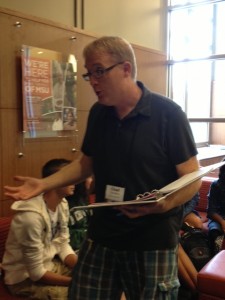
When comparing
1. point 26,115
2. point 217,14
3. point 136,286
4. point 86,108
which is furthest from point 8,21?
point 217,14

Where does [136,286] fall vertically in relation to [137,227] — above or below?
below

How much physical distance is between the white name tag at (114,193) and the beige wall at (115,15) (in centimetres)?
256

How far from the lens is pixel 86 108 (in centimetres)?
352

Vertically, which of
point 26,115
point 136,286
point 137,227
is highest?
point 26,115

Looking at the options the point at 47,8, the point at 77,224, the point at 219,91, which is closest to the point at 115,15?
the point at 47,8

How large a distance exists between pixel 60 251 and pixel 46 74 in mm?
1527

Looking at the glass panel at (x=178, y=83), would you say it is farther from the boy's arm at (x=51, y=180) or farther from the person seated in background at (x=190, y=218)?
the boy's arm at (x=51, y=180)

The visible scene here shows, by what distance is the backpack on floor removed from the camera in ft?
9.30

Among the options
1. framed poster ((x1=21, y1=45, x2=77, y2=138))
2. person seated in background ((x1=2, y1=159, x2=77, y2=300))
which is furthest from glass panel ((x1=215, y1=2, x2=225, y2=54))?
person seated in background ((x1=2, y1=159, x2=77, y2=300))

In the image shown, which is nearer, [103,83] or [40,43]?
[103,83]

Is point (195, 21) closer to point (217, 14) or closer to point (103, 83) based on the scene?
point (217, 14)

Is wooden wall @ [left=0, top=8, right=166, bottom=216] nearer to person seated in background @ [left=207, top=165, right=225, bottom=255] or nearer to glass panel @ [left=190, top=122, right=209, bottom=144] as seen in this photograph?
person seated in background @ [left=207, top=165, right=225, bottom=255]

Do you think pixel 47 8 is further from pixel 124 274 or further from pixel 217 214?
pixel 124 274

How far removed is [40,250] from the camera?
1.94m
